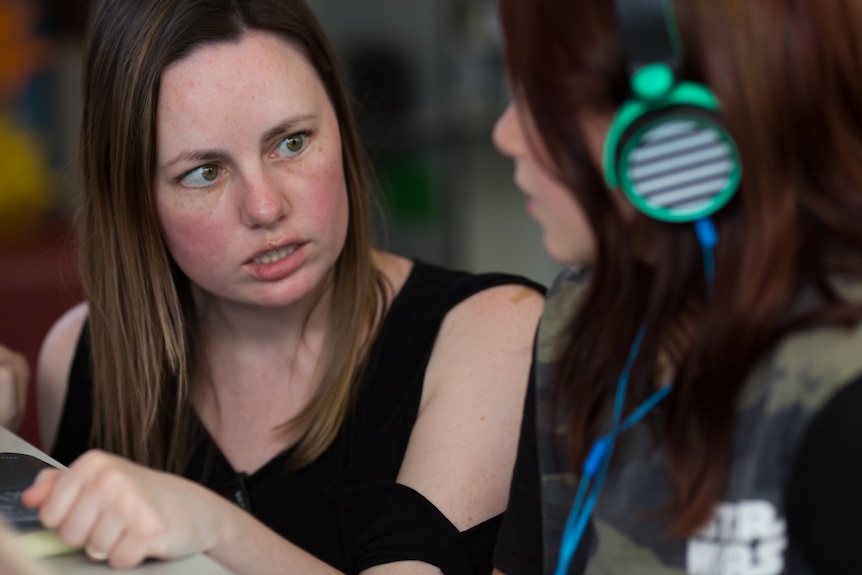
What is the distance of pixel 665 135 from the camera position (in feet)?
2.33

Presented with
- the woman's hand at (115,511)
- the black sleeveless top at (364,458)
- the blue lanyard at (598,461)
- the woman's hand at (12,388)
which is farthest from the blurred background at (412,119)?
the blue lanyard at (598,461)

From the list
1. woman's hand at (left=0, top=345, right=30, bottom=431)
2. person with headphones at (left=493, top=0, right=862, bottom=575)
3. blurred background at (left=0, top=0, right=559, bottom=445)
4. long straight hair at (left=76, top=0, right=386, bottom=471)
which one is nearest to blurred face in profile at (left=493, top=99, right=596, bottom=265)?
person with headphones at (left=493, top=0, right=862, bottom=575)

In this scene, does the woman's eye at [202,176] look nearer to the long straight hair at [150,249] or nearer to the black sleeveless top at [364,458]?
the long straight hair at [150,249]

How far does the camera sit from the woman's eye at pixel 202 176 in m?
1.20

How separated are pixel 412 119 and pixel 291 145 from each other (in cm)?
261

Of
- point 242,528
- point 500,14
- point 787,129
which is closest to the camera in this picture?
point 787,129

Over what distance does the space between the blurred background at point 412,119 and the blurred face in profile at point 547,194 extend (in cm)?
234

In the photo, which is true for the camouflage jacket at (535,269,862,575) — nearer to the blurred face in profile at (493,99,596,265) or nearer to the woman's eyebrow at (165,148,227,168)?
the blurred face in profile at (493,99,596,265)

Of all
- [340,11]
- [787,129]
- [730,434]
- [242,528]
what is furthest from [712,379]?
[340,11]

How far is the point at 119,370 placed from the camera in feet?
4.43

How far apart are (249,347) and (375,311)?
0.57 ft

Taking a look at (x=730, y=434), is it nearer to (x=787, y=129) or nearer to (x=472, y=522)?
(x=787, y=129)

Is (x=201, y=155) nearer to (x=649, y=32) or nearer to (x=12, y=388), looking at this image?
(x=12, y=388)

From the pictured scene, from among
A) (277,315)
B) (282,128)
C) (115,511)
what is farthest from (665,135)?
(277,315)
